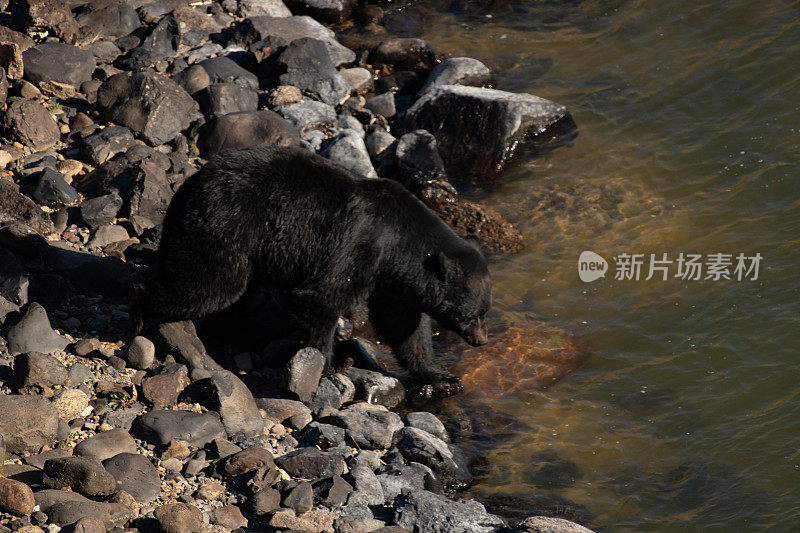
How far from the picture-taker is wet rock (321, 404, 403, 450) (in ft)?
21.5

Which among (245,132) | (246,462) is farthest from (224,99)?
(246,462)

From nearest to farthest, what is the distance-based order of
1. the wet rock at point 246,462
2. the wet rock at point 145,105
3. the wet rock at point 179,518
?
the wet rock at point 179,518, the wet rock at point 246,462, the wet rock at point 145,105

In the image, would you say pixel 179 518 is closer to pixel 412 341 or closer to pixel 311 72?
pixel 412 341

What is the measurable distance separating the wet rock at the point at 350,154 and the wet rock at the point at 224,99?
4.15 feet

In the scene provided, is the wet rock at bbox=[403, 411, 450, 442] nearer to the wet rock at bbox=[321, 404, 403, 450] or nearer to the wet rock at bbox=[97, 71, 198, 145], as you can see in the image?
the wet rock at bbox=[321, 404, 403, 450]

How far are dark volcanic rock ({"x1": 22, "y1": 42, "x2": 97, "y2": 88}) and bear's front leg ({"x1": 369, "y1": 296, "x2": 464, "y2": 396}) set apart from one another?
5352mm

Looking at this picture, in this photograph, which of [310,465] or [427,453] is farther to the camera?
[427,453]

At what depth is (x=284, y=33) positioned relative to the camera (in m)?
12.9

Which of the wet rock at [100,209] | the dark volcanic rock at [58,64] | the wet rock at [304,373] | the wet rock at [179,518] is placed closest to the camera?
the wet rock at [179,518]

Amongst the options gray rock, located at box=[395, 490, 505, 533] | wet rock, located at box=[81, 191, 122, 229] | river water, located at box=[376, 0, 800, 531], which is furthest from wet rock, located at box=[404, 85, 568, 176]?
gray rock, located at box=[395, 490, 505, 533]

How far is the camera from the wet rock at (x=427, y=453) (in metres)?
6.55

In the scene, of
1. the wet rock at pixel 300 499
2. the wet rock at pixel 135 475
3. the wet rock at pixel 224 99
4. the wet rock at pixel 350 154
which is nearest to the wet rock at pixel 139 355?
the wet rock at pixel 135 475

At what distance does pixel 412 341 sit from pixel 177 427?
266cm

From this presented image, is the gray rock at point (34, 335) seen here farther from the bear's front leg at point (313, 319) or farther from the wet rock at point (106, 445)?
the bear's front leg at point (313, 319)
